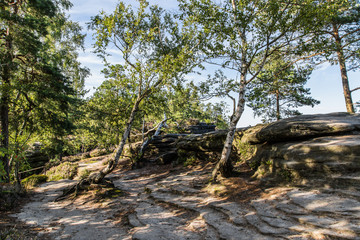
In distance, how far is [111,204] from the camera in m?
8.73

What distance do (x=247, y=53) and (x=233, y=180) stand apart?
616 centimetres

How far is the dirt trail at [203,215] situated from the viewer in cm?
475

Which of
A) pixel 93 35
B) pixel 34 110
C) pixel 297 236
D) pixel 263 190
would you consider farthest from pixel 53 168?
pixel 297 236

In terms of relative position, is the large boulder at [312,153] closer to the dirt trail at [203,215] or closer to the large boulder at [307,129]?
the large boulder at [307,129]

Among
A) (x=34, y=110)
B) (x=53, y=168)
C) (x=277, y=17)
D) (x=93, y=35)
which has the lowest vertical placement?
(x=53, y=168)

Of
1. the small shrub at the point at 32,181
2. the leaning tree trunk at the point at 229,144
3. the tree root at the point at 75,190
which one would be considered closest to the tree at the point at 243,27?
the leaning tree trunk at the point at 229,144

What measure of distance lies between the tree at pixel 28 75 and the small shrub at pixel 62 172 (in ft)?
16.5

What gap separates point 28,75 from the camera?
13.0m

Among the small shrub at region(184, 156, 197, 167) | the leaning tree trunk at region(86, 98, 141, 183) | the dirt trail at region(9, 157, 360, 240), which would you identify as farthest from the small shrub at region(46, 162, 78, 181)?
the small shrub at region(184, 156, 197, 167)

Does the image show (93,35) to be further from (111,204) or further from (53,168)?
(53,168)

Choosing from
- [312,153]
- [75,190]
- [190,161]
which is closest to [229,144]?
[312,153]

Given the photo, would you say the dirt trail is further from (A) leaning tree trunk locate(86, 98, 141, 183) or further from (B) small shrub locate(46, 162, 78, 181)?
(B) small shrub locate(46, 162, 78, 181)

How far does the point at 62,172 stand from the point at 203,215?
625 inches

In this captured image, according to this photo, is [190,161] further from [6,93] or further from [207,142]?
[6,93]
